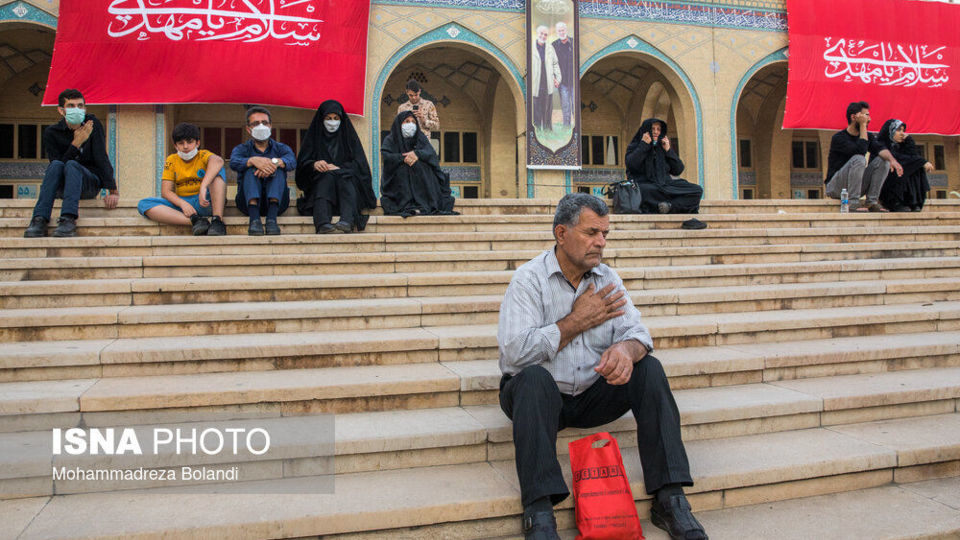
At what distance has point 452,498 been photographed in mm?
2246

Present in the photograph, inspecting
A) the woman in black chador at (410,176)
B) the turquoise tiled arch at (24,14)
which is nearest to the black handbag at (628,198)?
the woman in black chador at (410,176)

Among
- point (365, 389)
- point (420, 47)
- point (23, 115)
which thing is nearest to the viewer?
point (365, 389)

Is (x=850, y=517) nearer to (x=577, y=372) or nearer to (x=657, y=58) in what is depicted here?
(x=577, y=372)

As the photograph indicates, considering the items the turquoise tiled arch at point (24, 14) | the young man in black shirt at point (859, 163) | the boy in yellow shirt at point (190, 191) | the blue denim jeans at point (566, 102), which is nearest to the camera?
the boy in yellow shirt at point (190, 191)

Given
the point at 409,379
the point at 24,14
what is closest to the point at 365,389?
the point at 409,379

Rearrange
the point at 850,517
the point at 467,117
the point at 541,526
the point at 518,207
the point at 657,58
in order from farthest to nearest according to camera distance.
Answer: the point at 467,117
the point at 657,58
the point at 518,207
the point at 850,517
the point at 541,526

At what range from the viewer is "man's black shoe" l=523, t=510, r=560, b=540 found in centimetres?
210

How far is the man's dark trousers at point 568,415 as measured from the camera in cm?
216

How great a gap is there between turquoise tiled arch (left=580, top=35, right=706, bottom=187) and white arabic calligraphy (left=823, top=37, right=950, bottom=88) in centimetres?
231

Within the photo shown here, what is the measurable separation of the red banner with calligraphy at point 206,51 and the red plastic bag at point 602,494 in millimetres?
8246

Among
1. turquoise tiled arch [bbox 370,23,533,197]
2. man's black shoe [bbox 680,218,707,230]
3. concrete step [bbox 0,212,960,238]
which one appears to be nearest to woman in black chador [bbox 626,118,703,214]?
concrete step [bbox 0,212,960,238]

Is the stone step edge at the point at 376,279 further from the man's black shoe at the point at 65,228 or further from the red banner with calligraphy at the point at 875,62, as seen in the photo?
the red banner with calligraphy at the point at 875,62

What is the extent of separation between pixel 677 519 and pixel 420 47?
939cm

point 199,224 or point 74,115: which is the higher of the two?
point 74,115
